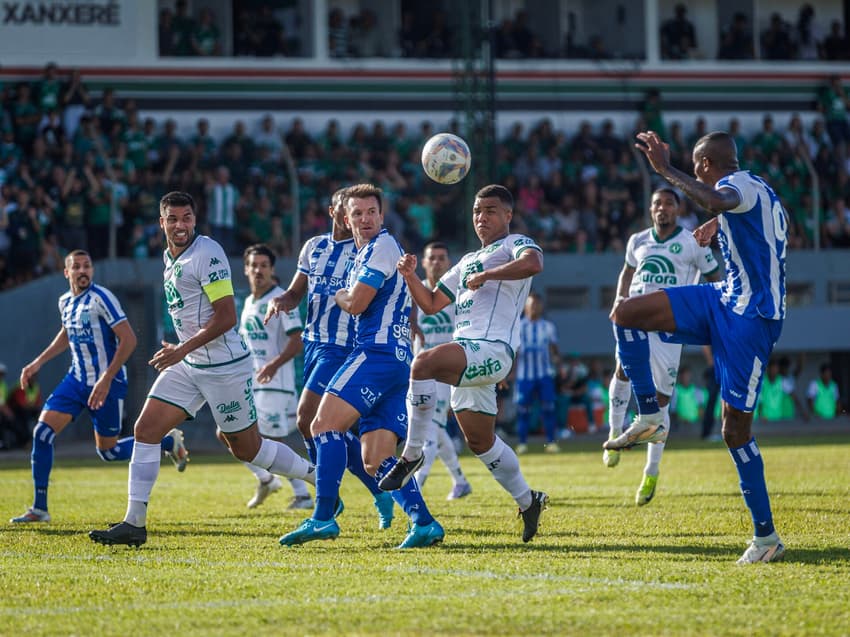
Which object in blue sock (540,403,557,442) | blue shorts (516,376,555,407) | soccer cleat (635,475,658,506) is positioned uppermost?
soccer cleat (635,475,658,506)

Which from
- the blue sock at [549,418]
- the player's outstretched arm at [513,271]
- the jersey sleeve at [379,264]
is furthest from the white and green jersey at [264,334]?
the blue sock at [549,418]

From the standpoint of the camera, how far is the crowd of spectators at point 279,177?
2388 centimetres

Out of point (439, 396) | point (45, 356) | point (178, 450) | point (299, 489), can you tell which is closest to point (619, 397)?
point (439, 396)

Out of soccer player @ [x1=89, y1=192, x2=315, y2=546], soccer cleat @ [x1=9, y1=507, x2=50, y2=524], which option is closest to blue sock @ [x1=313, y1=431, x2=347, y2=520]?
soccer player @ [x1=89, y1=192, x2=315, y2=546]

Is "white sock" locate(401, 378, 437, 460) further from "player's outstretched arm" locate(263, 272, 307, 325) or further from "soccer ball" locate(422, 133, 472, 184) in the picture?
"soccer ball" locate(422, 133, 472, 184)

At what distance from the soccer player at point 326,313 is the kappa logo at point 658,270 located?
3477 mm

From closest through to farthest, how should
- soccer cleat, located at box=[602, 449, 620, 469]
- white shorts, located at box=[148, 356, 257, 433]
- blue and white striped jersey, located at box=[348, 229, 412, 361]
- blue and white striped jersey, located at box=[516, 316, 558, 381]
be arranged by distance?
blue and white striped jersey, located at box=[348, 229, 412, 361]
white shorts, located at box=[148, 356, 257, 433]
soccer cleat, located at box=[602, 449, 620, 469]
blue and white striped jersey, located at box=[516, 316, 558, 381]

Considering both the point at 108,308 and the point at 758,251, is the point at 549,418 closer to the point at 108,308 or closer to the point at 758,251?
the point at 108,308

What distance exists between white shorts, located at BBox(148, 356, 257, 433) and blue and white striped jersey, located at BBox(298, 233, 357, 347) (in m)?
0.70

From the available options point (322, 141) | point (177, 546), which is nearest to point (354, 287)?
point (177, 546)

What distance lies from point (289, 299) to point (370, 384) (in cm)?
117

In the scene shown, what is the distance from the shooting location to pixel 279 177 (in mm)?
26391

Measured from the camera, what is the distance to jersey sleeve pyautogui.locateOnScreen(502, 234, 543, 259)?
880 centimetres

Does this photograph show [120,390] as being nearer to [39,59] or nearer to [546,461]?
[546,461]
